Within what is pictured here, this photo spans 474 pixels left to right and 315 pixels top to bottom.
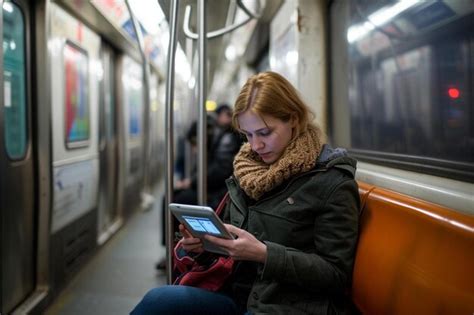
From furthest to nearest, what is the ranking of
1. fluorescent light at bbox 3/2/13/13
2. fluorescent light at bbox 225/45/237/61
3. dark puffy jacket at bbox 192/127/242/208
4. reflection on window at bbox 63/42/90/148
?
fluorescent light at bbox 225/45/237/61 → dark puffy jacket at bbox 192/127/242/208 → reflection on window at bbox 63/42/90/148 → fluorescent light at bbox 3/2/13/13

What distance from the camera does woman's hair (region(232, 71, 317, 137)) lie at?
1.29 metres

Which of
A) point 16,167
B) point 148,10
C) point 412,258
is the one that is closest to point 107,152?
point 16,167

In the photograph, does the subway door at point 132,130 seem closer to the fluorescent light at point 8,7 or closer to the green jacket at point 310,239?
the fluorescent light at point 8,7

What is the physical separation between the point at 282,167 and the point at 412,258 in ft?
1.45

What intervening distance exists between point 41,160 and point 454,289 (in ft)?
7.72

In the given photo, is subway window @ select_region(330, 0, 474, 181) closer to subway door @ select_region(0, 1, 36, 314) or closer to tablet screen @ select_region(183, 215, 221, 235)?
tablet screen @ select_region(183, 215, 221, 235)

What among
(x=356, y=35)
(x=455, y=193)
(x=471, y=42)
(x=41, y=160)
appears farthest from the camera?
(x=41, y=160)

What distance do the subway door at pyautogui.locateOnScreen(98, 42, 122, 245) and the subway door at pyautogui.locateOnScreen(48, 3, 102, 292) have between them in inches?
17.3

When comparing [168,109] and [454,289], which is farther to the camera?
[168,109]

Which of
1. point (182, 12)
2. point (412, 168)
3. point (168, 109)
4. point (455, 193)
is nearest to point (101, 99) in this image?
point (182, 12)

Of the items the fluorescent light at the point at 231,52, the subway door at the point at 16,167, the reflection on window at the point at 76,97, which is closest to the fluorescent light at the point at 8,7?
the subway door at the point at 16,167

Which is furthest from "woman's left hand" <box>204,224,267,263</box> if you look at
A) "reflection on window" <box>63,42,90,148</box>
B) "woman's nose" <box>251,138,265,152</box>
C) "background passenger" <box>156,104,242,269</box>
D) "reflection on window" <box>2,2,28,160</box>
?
"reflection on window" <box>63,42,90,148</box>

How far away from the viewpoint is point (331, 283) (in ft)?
3.88

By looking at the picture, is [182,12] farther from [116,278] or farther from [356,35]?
[116,278]
